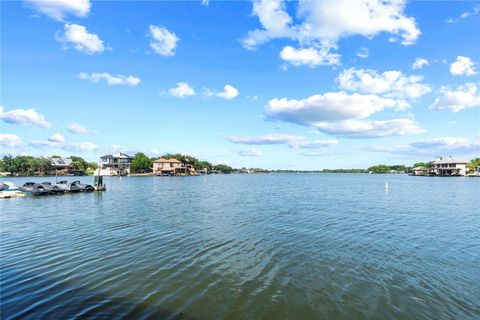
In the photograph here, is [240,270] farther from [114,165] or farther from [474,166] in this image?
[474,166]

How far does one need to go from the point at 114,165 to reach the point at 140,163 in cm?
1413

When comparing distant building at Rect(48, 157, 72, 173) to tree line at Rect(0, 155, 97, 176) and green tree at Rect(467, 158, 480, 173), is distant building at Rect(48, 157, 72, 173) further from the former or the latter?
green tree at Rect(467, 158, 480, 173)

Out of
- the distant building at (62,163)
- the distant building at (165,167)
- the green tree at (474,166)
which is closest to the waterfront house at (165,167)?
the distant building at (165,167)

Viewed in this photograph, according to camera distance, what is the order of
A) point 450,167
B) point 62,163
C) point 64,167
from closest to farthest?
point 450,167
point 64,167
point 62,163

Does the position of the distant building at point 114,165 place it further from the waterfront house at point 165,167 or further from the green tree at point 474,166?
the green tree at point 474,166

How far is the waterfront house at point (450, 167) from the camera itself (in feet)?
440

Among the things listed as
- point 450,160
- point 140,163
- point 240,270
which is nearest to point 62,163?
point 140,163

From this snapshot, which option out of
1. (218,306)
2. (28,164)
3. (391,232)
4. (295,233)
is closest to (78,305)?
(218,306)

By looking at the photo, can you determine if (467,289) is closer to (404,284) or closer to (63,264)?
(404,284)

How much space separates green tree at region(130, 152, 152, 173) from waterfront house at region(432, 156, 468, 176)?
559 feet

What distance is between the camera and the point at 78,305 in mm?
7738

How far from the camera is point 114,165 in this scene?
484ft

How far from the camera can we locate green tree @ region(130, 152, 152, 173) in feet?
503

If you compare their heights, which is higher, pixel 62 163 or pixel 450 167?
pixel 62 163
